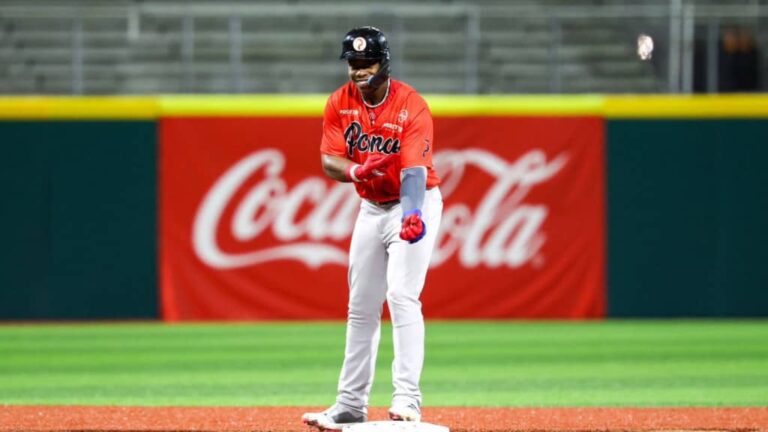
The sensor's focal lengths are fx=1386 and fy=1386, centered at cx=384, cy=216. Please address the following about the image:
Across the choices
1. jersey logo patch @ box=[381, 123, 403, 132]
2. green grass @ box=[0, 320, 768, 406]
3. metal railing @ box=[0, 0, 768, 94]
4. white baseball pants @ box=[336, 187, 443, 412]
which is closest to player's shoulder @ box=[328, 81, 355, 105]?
jersey logo patch @ box=[381, 123, 403, 132]

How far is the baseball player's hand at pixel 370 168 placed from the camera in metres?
5.87

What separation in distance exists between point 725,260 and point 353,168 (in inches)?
325

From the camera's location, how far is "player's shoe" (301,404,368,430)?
20.2 ft

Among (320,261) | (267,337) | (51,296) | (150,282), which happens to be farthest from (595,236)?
(51,296)

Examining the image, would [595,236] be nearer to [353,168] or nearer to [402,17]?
[402,17]

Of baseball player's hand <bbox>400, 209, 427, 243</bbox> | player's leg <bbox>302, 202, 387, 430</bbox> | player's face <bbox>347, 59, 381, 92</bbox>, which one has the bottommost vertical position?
player's leg <bbox>302, 202, 387, 430</bbox>

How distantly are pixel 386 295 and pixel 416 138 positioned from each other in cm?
72

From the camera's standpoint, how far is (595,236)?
13.5 m

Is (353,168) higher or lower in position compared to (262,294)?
higher

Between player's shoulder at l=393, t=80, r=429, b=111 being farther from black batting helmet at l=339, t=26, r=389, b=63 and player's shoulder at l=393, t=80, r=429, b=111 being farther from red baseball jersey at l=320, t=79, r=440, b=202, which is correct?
black batting helmet at l=339, t=26, r=389, b=63

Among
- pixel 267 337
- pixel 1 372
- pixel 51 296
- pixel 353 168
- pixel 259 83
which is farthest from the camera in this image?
pixel 259 83

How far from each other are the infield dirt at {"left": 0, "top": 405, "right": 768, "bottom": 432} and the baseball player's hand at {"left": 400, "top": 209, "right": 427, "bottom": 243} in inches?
44.2

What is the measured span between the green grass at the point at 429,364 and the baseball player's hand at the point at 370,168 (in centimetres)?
229

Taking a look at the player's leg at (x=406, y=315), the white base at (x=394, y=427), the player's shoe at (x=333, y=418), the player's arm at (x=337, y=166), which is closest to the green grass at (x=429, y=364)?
the player's shoe at (x=333, y=418)
